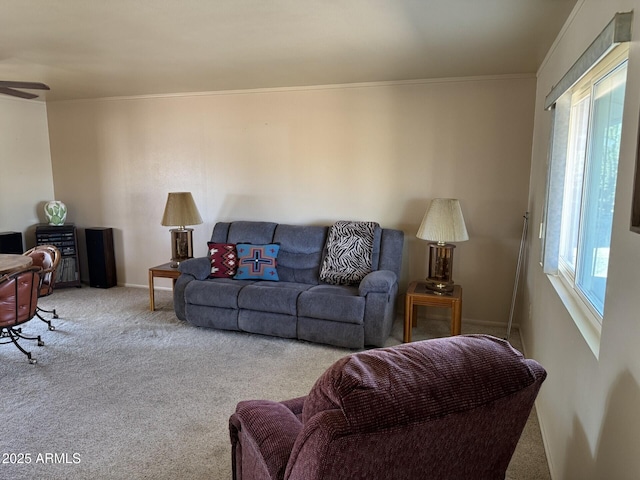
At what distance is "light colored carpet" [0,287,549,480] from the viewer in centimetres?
217

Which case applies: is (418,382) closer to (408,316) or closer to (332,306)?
(332,306)

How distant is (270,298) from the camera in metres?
3.68

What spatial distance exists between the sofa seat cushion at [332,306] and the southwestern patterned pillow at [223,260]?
37.1 inches

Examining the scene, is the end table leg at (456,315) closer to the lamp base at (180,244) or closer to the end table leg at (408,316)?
the end table leg at (408,316)

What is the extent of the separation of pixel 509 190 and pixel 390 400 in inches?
137

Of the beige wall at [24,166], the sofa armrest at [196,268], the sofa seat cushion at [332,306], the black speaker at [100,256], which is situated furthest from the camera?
the black speaker at [100,256]

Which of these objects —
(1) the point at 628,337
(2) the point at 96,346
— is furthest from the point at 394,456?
(2) the point at 96,346

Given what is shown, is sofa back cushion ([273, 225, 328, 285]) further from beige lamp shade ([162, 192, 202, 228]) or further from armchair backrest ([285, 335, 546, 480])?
armchair backrest ([285, 335, 546, 480])

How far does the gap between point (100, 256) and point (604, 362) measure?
17.6 feet

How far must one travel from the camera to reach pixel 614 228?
140 cm

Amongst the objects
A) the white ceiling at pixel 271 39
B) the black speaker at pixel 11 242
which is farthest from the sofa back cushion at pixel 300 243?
A: the black speaker at pixel 11 242

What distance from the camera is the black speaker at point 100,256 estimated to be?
5.26 m

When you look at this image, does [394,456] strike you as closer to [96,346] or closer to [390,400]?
[390,400]

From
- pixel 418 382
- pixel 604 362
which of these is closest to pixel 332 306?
pixel 604 362
